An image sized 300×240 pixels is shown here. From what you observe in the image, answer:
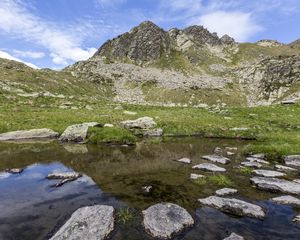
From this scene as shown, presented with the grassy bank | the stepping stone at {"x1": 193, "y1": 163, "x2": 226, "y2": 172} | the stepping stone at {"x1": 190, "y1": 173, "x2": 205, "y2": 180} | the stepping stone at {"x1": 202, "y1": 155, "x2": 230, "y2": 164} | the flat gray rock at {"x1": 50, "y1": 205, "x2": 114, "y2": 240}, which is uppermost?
the grassy bank

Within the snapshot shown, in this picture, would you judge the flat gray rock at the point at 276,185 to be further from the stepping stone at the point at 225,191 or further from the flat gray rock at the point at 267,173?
the stepping stone at the point at 225,191

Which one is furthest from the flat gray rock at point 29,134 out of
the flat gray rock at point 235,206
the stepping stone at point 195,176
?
the flat gray rock at point 235,206

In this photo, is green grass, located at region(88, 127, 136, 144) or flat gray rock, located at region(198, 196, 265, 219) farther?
green grass, located at region(88, 127, 136, 144)

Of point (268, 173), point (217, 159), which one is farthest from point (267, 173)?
point (217, 159)

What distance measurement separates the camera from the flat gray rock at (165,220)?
10.9 metres

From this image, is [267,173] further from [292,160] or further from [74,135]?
[74,135]

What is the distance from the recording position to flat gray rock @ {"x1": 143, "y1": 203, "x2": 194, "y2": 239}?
10.9 meters

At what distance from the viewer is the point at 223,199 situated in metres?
14.0

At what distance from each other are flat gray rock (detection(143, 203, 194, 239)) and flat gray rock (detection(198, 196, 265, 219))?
180 centimetres

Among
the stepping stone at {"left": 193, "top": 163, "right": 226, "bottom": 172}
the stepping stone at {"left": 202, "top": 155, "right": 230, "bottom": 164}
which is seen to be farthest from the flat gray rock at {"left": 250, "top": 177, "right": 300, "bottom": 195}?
the stepping stone at {"left": 202, "top": 155, "right": 230, "bottom": 164}

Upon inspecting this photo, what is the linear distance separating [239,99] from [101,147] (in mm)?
111455

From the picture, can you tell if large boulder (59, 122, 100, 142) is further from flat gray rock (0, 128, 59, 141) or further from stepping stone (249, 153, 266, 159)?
stepping stone (249, 153, 266, 159)

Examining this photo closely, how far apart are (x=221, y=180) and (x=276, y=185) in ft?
9.90

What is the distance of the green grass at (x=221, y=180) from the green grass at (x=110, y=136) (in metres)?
14.3
